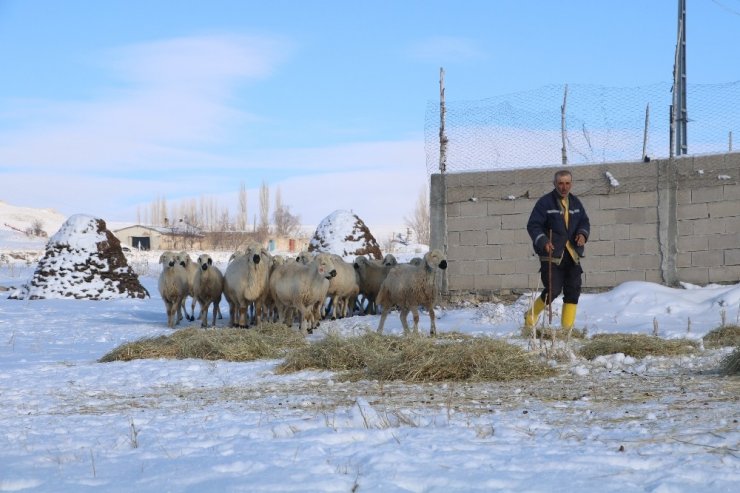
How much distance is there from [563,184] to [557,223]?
16.0 inches

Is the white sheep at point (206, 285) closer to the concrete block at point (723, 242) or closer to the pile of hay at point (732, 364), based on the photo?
the concrete block at point (723, 242)

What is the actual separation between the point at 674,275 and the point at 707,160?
182 centimetres

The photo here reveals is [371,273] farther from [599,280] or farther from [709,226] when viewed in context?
[709,226]

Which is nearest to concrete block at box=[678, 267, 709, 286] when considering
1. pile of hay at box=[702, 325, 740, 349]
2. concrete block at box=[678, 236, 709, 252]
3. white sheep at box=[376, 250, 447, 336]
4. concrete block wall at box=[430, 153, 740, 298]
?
concrete block wall at box=[430, 153, 740, 298]

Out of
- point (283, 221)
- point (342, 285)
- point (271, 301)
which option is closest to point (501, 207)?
point (342, 285)

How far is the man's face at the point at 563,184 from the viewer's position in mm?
9461

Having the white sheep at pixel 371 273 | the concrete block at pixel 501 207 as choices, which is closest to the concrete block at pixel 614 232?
the concrete block at pixel 501 207

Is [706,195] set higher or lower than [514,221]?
higher

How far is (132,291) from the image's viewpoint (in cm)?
2136

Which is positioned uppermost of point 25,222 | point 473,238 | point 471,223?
point 25,222

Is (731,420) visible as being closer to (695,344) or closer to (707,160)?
(695,344)

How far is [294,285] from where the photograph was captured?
1416 centimetres

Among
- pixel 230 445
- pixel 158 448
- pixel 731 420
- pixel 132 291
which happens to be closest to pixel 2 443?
pixel 158 448

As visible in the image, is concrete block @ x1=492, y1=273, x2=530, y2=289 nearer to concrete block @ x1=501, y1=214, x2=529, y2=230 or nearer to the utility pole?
concrete block @ x1=501, y1=214, x2=529, y2=230
